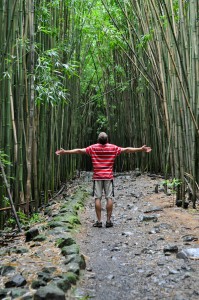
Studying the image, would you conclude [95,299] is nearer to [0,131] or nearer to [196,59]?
[0,131]

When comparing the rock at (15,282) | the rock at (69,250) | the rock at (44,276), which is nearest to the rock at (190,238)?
the rock at (69,250)

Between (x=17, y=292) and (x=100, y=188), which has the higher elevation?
(x=100, y=188)

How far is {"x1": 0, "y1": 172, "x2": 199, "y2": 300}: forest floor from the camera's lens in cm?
192

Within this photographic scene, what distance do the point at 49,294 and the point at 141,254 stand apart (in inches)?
43.3

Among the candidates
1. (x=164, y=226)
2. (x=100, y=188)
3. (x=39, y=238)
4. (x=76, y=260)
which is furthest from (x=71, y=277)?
(x=100, y=188)

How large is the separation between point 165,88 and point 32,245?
99.9 inches

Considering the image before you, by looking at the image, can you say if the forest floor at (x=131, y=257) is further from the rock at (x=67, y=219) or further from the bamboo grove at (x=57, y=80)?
A: the bamboo grove at (x=57, y=80)

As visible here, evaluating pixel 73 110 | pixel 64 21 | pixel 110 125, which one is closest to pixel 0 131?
pixel 64 21

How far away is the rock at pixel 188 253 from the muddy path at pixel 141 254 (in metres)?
0.04

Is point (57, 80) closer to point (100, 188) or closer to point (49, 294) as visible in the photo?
point (100, 188)

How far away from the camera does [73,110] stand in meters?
7.86

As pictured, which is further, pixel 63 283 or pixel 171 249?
pixel 171 249

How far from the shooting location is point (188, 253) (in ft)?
7.88

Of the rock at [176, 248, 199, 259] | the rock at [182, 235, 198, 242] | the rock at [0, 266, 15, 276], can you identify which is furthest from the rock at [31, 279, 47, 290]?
the rock at [182, 235, 198, 242]
